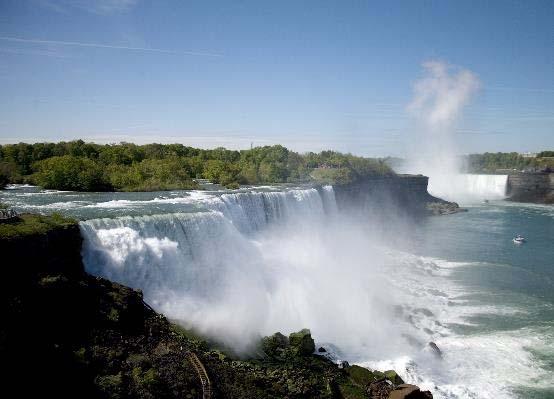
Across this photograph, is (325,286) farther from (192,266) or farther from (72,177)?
(72,177)

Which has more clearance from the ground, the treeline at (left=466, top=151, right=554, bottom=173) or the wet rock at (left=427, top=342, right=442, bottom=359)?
the treeline at (left=466, top=151, right=554, bottom=173)

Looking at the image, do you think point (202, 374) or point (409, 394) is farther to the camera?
point (409, 394)

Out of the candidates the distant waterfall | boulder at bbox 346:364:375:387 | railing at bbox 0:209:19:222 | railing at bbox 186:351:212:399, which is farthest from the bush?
the distant waterfall

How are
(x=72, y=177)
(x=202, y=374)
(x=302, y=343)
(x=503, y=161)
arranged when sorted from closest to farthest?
(x=202, y=374), (x=302, y=343), (x=72, y=177), (x=503, y=161)

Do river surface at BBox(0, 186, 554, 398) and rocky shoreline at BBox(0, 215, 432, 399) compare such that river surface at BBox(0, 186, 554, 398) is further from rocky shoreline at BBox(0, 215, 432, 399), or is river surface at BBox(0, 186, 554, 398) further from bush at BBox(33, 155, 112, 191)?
bush at BBox(33, 155, 112, 191)

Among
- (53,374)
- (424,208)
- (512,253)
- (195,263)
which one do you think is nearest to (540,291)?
(512,253)

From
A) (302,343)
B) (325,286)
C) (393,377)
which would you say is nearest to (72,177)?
(325,286)
